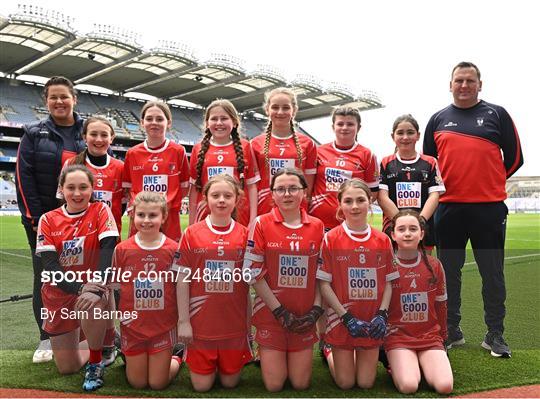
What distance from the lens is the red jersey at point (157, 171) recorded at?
12.3ft

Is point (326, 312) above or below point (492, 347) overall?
above

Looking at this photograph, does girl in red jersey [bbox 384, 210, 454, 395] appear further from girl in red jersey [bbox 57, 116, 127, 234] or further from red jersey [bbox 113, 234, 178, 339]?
girl in red jersey [bbox 57, 116, 127, 234]

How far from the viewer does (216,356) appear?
298cm

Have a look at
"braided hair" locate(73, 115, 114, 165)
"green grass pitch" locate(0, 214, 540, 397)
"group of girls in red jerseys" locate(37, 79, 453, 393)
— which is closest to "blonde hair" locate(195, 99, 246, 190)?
"group of girls in red jerseys" locate(37, 79, 453, 393)

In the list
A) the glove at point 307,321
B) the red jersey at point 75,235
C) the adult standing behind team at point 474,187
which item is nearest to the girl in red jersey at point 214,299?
the glove at point 307,321

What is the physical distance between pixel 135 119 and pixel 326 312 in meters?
41.3

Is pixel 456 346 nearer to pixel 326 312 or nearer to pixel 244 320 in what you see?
pixel 326 312

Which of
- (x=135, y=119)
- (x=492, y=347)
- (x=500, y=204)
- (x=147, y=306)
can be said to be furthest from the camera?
(x=135, y=119)

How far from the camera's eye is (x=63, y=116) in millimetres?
3840

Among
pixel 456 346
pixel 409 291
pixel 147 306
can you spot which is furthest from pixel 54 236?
pixel 456 346

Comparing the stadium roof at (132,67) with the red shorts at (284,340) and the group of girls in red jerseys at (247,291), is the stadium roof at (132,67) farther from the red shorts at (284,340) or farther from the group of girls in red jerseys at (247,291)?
the red shorts at (284,340)

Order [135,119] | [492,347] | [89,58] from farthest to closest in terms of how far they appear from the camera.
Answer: [135,119] < [89,58] < [492,347]

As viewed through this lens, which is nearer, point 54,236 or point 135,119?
point 54,236

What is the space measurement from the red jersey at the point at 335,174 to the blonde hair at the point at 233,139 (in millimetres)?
613
